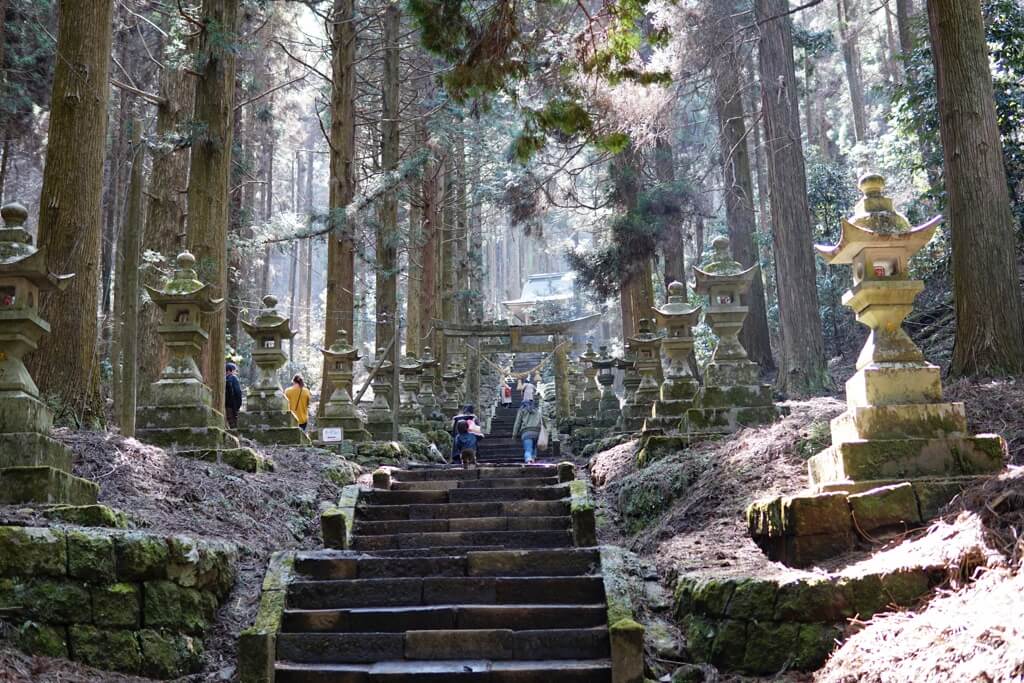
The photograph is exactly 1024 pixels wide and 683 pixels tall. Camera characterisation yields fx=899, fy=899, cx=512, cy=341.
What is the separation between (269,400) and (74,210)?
4653mm

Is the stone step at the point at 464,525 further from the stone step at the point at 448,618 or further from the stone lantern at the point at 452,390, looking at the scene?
the stone lantern at the point at 452,390

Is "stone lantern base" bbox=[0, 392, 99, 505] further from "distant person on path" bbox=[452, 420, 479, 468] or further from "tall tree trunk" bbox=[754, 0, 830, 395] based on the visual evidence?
"tall tree trunk" bbox=[754, 0, 830, 395]

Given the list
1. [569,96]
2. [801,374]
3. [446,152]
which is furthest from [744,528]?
[446,152]

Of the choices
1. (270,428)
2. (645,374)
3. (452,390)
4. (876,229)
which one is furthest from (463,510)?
(452,390)

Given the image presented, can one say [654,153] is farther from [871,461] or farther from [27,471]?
[27,471]

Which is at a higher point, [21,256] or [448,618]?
[21,256]

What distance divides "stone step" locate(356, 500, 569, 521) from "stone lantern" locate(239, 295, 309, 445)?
3.18m

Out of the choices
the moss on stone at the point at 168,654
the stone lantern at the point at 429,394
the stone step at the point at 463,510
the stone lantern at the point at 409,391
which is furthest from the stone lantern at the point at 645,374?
the moss on stone at the point at 168,654

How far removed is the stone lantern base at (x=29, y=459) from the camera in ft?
18.8

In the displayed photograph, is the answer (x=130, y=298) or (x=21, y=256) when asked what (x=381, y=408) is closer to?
(x=130, y=298)

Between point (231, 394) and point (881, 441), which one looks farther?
point (231, 394)

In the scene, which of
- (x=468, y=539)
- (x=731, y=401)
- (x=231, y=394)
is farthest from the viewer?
(x=231, y=394)

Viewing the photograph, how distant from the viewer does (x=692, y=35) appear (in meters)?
15.9

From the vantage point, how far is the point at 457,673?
5.50m
